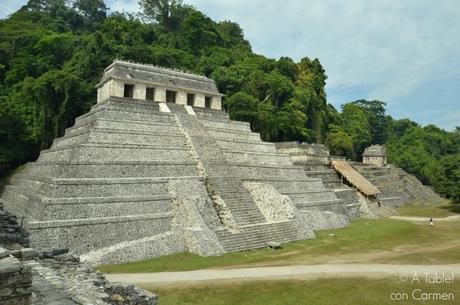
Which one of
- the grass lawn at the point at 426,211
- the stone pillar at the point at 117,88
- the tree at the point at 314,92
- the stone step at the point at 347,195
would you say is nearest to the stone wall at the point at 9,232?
the stone pillar at the point at 117,88

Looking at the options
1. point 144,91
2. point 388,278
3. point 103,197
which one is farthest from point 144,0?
point 388,278

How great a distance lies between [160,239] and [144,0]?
5944 centimetres

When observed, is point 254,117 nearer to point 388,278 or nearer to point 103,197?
point 103,197

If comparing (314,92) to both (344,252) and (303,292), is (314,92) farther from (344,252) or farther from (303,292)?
(303,292)

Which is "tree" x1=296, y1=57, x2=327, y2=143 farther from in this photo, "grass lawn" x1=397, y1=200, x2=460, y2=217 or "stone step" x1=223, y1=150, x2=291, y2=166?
"stone step" x1=223, y1=150, x2=291, y2=166

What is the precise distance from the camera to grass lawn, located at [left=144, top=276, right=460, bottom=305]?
38.9ft

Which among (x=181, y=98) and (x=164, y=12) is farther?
(x=164, y=12)

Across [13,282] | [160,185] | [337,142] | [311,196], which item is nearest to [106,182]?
[160,185]

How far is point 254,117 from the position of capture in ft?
Answer: 140

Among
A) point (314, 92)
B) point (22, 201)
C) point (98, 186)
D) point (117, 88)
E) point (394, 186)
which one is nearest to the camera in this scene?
point (98, 186)

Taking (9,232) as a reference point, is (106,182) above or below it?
above

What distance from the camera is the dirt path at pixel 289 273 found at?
554 inches

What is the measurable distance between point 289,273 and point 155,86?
66.1 ft

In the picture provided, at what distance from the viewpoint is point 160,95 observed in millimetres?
30109
